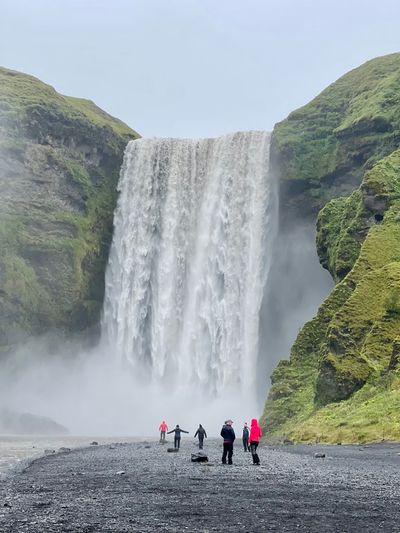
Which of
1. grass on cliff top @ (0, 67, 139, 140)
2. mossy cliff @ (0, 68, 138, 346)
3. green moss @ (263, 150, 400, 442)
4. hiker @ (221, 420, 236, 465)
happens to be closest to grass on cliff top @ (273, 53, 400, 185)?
green moss @ (263, 150, 400, 442)

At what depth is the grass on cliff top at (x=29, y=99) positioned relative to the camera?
8644cm

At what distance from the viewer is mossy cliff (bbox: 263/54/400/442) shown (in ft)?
124

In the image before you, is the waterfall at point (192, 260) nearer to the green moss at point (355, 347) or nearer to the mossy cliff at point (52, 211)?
the mossy cliff at point (52, 211)

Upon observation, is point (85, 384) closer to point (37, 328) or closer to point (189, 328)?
point (37, 328)

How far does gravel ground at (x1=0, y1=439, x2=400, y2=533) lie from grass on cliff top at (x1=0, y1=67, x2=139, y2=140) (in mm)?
67279

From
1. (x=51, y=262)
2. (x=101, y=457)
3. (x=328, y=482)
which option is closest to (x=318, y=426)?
(x=101, y=457)

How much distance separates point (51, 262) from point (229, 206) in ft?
70.5

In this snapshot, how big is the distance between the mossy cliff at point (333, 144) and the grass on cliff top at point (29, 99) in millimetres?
24982

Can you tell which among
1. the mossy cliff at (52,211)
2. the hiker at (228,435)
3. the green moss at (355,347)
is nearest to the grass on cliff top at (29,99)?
the mossy cliff at (52,211)

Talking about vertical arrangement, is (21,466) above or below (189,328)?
below

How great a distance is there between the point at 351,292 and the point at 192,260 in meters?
33.7

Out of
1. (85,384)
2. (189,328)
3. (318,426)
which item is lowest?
(318,426)

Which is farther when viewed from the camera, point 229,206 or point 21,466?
point 229,206

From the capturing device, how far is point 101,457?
103 feet
